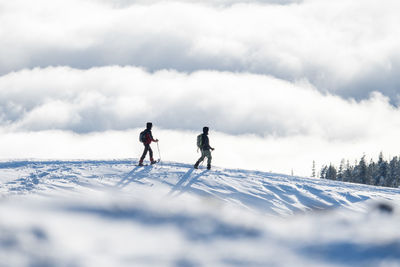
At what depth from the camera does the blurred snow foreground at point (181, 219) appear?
14547mm

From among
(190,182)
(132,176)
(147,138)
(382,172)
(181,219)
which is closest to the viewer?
(181,219)

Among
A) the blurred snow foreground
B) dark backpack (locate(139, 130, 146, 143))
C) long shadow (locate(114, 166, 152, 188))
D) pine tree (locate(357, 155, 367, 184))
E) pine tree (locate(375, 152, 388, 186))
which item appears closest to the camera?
the blurred snow foreground

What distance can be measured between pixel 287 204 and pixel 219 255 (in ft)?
20.2

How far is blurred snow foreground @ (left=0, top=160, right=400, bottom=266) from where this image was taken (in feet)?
47.7

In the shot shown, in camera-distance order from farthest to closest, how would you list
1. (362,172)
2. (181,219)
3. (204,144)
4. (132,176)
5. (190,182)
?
1. (362,172)
2. (204,144)
3. (132,176)
4. (190,182)
5. (181,219)

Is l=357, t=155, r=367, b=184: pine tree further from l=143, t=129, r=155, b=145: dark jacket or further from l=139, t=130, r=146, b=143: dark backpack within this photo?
l=139, t=130, r=146, b=143: dark backpack

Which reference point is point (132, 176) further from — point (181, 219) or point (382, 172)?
point (382, 172)

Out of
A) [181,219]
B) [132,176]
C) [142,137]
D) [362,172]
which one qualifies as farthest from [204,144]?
[362,172]

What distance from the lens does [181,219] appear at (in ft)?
56.5

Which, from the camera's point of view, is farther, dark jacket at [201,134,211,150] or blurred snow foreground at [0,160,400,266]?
dark jacket at [201,134,211,150]

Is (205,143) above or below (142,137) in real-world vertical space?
below

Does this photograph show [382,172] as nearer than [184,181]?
No

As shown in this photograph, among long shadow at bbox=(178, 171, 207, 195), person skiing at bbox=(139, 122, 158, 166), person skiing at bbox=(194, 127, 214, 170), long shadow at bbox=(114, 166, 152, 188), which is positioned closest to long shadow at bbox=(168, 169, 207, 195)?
long shadow at bbox=(178, 171, 207, 195)

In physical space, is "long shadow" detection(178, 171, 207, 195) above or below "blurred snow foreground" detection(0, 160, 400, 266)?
above
